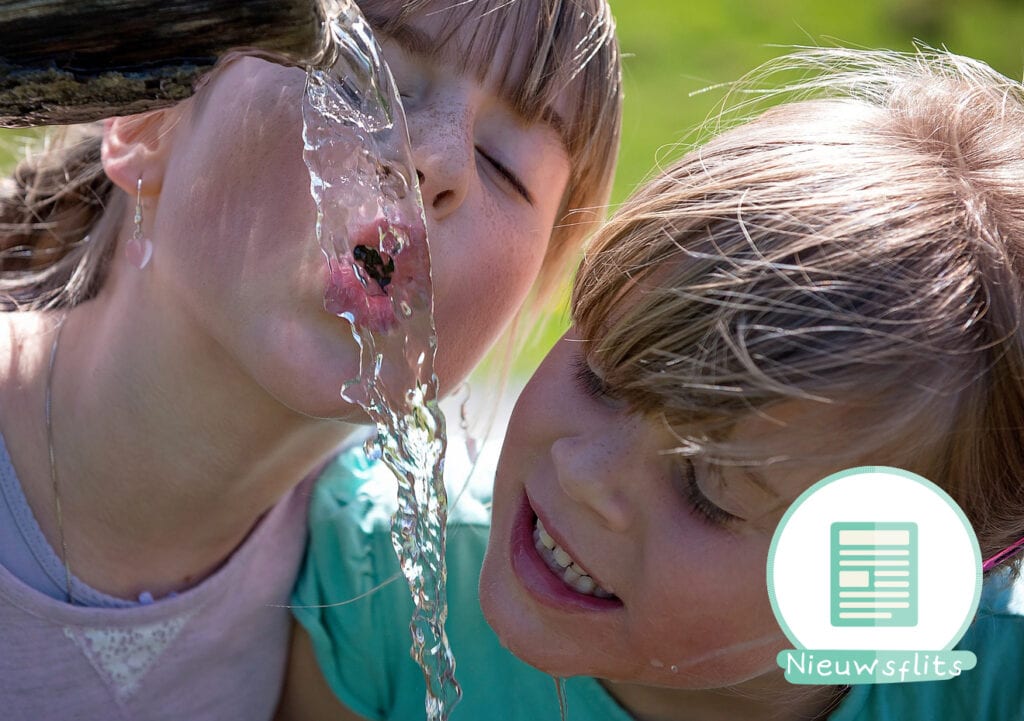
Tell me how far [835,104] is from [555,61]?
0.40 metres

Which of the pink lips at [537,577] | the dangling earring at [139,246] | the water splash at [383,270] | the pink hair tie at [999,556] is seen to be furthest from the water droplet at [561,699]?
the dangling earring at [139,246]

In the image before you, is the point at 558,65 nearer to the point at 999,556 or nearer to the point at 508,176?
the point at 508,176

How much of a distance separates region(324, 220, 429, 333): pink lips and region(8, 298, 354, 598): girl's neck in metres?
0.28

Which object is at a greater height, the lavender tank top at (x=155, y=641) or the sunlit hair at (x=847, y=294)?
the sunlit hair at (x=847, y=294)

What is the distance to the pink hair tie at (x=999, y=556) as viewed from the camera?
1.65 meters

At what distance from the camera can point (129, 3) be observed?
1172 mm

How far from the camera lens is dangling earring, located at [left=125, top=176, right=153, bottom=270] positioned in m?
1.81

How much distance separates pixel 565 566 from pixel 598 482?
156 mm

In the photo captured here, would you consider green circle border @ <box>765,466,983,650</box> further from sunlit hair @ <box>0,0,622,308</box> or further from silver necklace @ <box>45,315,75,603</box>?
silver necklace @ <box>45,315,75,603</box>

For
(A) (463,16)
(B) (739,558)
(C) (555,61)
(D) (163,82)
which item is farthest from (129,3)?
(B) (739,558)

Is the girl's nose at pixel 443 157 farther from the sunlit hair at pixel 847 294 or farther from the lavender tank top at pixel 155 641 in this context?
the lavender tank top at pixel 155 641

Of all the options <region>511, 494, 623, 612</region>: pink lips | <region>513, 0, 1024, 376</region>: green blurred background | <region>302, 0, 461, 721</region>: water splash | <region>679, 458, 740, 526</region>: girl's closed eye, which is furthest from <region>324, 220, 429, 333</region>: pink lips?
<region>513, 0, 1024, 376</region>: green blurred background

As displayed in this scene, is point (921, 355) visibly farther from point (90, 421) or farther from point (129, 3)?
point (90, 421)

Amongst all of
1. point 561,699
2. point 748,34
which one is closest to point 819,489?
point 561,699
